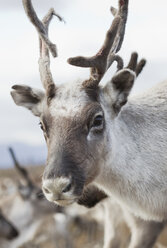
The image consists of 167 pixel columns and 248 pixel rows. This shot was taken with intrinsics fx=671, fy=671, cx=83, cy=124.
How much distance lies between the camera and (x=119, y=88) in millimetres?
7207

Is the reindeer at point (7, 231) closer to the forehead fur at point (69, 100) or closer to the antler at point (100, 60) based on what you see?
the antler at point (100, 60)

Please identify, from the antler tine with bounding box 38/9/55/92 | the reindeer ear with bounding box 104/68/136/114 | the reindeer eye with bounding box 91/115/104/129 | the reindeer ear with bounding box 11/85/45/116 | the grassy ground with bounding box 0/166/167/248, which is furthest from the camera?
the grassy ground with bounding box 0/166/167/248

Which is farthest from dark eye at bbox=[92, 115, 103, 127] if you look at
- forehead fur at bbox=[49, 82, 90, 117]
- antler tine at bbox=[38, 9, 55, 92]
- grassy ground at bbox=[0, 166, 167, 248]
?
Result: grassy ground at bbox=[0, 166, 167, 248]

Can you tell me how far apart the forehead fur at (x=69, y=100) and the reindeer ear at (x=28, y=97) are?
40 cm

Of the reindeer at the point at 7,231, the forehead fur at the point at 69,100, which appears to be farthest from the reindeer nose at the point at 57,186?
the reindeer at the point at 7,231

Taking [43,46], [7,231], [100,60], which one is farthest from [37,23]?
[7,231]

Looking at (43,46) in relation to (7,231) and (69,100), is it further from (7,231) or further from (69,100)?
(7,231)

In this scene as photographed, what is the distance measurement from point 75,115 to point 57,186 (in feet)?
2.79

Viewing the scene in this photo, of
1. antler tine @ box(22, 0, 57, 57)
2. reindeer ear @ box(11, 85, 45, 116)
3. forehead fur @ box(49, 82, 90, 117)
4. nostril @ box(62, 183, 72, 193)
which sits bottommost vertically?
nostril @ box(62, 183, 72, 193)

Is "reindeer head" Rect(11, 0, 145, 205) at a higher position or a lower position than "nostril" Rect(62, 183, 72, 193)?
higher

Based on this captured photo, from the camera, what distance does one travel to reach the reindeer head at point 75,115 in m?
6.48

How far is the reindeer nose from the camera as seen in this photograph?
6312 mm

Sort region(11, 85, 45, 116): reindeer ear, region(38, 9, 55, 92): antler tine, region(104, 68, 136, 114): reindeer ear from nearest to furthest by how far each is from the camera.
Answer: region(104, 68, 136, 114): reindeer ear → region(38, 9, 55, 92): antler tine → region(11, 85, 45, 116): reindeer ear

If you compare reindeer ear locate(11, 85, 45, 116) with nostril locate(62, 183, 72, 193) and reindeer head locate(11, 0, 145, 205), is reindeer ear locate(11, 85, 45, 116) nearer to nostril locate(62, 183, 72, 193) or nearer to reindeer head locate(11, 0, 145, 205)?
reindeer head locate(11, 0, 145, 205)
